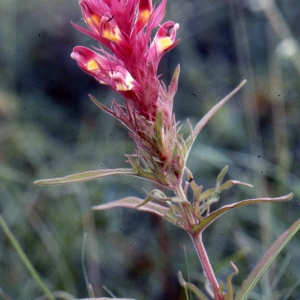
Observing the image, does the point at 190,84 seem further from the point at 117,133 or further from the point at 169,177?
the point at 169,177

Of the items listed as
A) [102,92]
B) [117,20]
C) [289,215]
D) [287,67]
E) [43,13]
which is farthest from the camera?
[43,13]

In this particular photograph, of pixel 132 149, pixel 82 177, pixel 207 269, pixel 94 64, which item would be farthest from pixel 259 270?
pixel 132 149

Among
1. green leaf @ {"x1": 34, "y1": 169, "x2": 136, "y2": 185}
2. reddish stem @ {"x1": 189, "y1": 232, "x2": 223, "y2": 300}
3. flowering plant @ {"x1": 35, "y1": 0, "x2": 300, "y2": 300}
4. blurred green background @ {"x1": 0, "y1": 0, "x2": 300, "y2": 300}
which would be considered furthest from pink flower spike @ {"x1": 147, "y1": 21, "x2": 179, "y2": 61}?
blurred green background @ {"x1": 0, "y1": 0, "x2": 300, "y2": 300}

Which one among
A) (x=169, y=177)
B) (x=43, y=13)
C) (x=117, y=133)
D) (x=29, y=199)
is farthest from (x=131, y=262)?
(x=43, y=13)

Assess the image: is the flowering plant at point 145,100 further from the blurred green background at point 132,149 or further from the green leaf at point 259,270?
the blurred green background at point 132,149

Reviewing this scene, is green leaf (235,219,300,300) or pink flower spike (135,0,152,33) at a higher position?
pink flower spike (135,0,152,33)

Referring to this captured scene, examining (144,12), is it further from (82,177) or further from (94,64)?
(82,177)

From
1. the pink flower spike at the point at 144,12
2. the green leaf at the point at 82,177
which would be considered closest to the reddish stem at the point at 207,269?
the green leaf at the point at 82,177

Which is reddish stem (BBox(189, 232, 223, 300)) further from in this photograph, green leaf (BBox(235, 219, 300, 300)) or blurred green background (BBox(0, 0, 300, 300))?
blurred green background (BBox(0, 0, 300, 300))
